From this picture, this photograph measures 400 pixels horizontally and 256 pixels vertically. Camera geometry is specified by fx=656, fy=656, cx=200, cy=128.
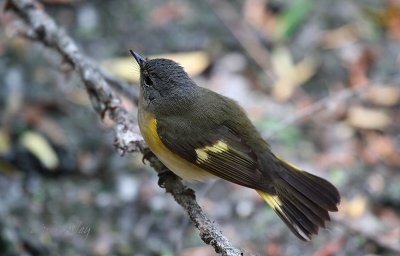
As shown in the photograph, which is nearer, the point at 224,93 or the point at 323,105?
the point at 323,105

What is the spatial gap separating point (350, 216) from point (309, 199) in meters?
1.16

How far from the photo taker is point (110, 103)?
3455mm

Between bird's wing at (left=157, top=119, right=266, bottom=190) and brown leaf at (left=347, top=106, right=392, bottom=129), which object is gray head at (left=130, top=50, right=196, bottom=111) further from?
brown leaf at (left=347, top=106, right=392, bottom=129)

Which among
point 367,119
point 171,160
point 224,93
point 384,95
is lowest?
point 171,160

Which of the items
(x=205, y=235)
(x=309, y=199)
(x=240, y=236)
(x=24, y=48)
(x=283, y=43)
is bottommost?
(x=205, y=235)

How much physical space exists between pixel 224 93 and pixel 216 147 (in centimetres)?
224

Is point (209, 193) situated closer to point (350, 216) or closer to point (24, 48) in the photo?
point (350, 216)

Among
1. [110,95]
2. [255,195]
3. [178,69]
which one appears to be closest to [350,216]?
[255,195]

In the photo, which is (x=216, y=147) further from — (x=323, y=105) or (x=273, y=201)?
(x=323, y=105)

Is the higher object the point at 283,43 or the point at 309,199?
the point at 283,43

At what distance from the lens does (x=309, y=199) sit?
11.3 feet

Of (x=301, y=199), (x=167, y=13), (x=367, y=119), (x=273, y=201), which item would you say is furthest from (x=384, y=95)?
(x=273, y=201)

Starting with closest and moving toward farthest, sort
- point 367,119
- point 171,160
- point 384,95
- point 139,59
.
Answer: point 171,160 < point 139,59 < point 367,119 < point 384,95

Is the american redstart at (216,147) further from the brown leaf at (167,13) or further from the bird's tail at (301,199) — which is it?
the brown leaf at (167,13)
